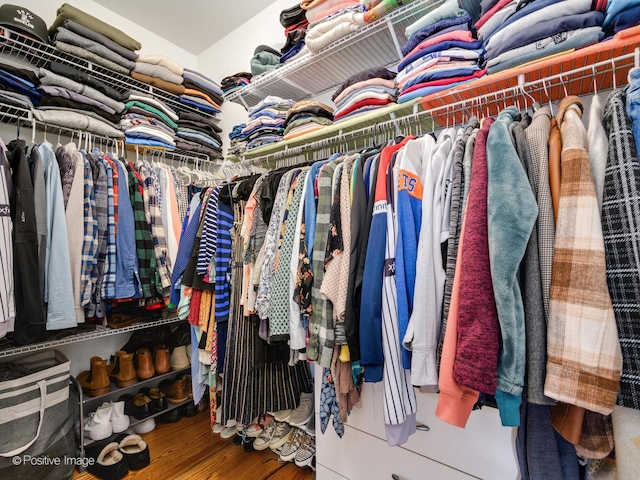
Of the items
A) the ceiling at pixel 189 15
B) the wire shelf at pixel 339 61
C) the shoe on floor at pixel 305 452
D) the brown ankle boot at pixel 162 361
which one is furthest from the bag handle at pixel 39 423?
the ceiling at pixel 189 15

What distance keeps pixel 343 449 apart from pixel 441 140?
1199 millimetres

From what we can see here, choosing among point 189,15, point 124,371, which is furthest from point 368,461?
point 189,15

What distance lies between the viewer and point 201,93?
2.19 m

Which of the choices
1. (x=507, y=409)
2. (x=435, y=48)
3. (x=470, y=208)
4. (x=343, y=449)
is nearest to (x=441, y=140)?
(x=470, y=208)

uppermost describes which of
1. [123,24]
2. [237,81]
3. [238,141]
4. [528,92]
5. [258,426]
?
[123,24]

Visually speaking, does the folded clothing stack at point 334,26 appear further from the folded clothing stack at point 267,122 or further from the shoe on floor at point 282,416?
the shoe on floor at point 282,416

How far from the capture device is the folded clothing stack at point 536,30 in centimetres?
74

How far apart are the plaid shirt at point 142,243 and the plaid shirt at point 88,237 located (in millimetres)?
178

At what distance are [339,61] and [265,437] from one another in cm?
202

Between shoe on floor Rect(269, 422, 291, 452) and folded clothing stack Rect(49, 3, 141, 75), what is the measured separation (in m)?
2.37

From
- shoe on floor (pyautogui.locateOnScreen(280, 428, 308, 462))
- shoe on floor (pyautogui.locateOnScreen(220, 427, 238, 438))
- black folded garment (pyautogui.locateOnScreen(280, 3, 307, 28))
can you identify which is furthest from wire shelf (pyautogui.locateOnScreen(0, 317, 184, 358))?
black folded garment (pyautogui.locateOnScreen(280, 3, 307, 28))

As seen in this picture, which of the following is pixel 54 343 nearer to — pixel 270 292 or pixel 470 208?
pixel 270 292

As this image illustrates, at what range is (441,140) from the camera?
0.77 m

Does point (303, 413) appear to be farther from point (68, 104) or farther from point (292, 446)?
point (68, 104)
